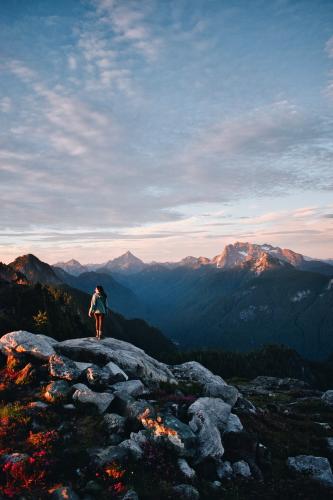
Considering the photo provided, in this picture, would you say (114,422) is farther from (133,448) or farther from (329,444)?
(329,444)

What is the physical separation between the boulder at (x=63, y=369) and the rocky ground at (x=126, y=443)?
0.06 m

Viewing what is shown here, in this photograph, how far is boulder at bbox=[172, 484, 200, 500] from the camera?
39.5ft

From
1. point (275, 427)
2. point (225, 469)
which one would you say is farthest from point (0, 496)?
point (275, 427)

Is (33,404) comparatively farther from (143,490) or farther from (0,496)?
(143,490)

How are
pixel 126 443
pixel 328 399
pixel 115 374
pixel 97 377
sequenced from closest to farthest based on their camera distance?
pixel 126 443 → pixel 97 377 → pixel 115 374 → pixel 328 399

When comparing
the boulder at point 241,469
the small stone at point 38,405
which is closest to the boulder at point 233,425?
the boulder at point 241,469

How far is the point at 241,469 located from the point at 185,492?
3730 mm

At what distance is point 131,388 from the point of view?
1967 centimetres

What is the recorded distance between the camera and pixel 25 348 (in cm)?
2212

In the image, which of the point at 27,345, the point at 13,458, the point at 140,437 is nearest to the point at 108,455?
the point at 140,437

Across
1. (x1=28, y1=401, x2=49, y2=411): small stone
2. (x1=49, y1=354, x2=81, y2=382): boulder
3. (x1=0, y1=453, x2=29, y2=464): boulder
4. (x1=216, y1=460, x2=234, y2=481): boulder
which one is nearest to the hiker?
(x1=49, y1=354, x2=81, y2=382): boulder

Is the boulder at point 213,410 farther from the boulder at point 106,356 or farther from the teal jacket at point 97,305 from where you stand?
the teal jacket at point 97,305

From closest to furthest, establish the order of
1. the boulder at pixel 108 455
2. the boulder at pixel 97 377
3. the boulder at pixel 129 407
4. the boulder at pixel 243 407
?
1. the boulder at pixel 108 455
2. the boulder at pixel 129 407
3. the boulder at pixel 97 377
4. the boulder at pixel 243 407

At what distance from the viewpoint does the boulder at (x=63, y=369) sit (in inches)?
766
